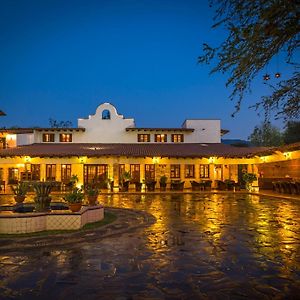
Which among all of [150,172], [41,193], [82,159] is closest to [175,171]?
[150,172]

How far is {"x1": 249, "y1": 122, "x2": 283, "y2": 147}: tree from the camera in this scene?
182 ft

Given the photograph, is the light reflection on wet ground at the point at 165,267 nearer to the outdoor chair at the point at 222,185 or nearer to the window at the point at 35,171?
the outdoor chair at the point at 222,185

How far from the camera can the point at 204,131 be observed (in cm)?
3394

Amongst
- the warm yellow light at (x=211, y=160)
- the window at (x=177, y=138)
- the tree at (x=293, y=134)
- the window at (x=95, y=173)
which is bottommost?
the window at (x=95, y=173)

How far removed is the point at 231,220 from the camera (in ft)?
38.5

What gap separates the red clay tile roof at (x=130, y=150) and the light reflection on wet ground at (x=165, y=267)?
18.8 meters

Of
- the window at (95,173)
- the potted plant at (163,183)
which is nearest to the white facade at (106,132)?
the window at (95,173)

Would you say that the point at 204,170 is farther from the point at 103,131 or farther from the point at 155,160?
the point at 103,131

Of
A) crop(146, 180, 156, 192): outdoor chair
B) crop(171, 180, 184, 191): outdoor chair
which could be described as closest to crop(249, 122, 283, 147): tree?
crop(171, 180, 184, 191): outdoor chair

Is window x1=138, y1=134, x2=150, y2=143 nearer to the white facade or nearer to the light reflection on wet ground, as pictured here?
the white facade

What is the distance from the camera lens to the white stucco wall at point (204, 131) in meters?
33.5

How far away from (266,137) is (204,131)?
26.5 metres

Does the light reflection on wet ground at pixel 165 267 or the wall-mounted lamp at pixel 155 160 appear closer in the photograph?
the light reflection on wet ground at pixel 165 267

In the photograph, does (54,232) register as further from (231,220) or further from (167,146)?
(167,146)
